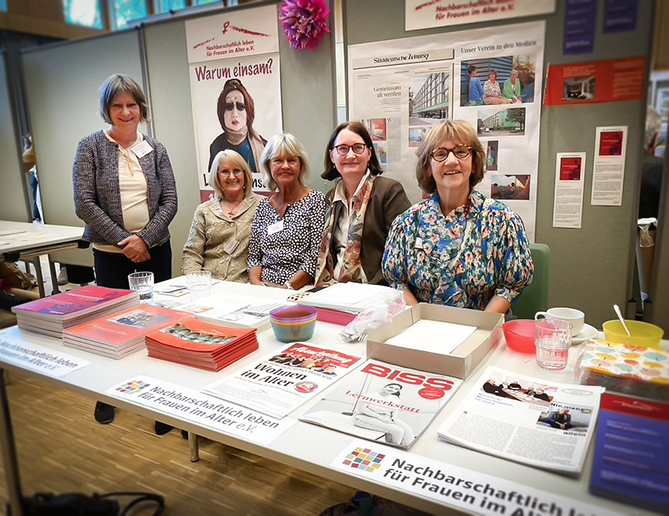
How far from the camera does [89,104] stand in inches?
141

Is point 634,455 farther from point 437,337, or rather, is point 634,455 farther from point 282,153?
point 282,153

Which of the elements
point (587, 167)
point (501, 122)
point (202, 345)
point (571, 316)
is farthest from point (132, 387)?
point (501, 122)

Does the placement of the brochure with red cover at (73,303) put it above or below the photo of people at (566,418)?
above

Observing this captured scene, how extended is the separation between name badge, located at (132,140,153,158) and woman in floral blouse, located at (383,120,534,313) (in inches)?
56.7

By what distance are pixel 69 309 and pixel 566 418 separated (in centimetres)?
127

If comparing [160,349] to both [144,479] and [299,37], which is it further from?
[299,37]

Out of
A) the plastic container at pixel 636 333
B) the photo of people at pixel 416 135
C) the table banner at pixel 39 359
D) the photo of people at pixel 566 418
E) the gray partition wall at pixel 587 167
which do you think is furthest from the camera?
the photo of people at pixel 416 135

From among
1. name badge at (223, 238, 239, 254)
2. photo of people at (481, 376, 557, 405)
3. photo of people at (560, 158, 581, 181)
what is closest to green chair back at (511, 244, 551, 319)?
photo of people at (560, 158, 581, 181)

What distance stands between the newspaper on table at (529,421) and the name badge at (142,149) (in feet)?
6.78

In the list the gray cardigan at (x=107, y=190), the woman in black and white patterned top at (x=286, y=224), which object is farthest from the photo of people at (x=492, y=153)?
the gray cardigan at (x=107, y=190)

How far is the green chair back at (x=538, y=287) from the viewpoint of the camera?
1.71m

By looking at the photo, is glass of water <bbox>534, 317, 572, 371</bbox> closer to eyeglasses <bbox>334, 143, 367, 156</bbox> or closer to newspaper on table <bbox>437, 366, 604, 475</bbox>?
newspaper on table <bbox>437, 366, 604, 475</bbox>

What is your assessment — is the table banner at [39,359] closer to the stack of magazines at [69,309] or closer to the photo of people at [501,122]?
the stack of magazines at [69,309]

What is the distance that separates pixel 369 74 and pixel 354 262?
1028 millimetres
